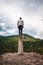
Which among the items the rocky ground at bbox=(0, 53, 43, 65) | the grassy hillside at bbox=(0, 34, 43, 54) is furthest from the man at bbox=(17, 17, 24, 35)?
the grassy hillside at bbox=(0, 34, 43, 54)

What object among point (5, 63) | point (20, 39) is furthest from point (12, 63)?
point (20, 39)

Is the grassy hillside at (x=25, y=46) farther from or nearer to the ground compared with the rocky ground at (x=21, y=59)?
farther from the ground

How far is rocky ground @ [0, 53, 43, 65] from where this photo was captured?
33503 mm

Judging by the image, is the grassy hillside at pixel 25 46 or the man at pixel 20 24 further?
the grassy hillside at pixel 25 46

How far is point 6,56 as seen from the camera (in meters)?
37.4

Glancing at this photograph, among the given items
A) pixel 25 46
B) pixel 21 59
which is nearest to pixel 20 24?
pixel 21 59

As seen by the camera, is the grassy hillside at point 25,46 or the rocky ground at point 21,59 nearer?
the rocky ground at point 21,59

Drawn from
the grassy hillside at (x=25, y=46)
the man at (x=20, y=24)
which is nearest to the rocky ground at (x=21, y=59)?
the man at (x=20, y=24)

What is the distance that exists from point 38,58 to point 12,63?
17.1 ft

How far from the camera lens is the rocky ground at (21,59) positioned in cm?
3350

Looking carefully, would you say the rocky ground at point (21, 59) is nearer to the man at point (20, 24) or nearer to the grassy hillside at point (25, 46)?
the man at point (20, 24)

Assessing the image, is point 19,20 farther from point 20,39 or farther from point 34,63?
point 34,63

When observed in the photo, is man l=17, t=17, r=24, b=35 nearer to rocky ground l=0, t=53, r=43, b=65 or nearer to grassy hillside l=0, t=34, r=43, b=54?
rocky ground l=0, t=53, r=43, b=65

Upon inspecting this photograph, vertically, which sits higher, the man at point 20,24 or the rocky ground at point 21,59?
the man at point 20,24
